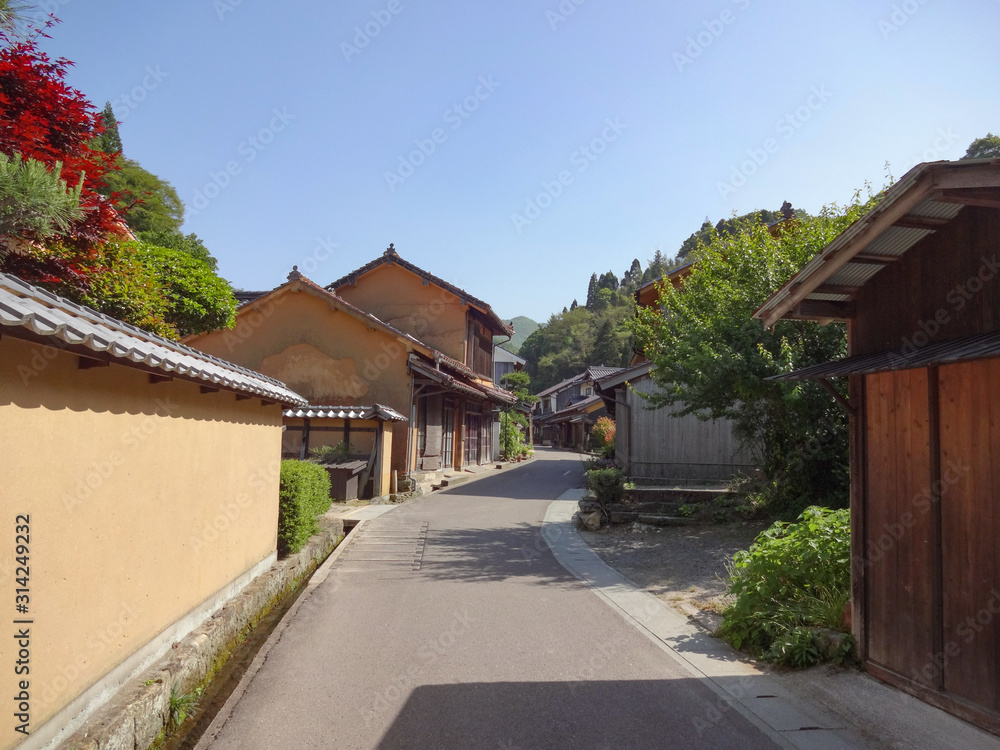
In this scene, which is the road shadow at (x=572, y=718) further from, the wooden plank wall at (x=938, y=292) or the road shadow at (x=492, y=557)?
the road shadow at (x=492, y=557)

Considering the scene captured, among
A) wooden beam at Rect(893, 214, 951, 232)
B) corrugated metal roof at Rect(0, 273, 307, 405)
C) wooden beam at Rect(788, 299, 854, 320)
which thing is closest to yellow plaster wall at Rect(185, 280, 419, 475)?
corrugated metal roof at Rect(0, 273, 307, 405)

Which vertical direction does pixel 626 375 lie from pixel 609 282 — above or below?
below

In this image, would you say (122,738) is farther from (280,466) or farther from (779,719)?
(280,466)

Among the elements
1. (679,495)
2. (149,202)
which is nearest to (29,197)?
(679,495)

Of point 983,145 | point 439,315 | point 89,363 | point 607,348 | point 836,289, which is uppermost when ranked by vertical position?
point 983,145

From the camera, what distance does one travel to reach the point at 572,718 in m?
4.87

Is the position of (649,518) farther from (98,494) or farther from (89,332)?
(89,332)

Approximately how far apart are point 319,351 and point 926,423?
1836cm

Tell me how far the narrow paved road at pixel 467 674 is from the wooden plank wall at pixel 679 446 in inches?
325

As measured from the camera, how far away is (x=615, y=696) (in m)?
5.29

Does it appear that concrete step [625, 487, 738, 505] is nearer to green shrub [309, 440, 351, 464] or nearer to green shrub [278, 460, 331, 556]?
green shrub [278, 460, 331, 556]

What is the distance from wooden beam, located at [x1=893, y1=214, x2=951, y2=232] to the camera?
15.9ft

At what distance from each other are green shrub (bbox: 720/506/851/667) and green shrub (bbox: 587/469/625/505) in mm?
6909

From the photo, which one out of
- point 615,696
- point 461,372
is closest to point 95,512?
point 615,696
